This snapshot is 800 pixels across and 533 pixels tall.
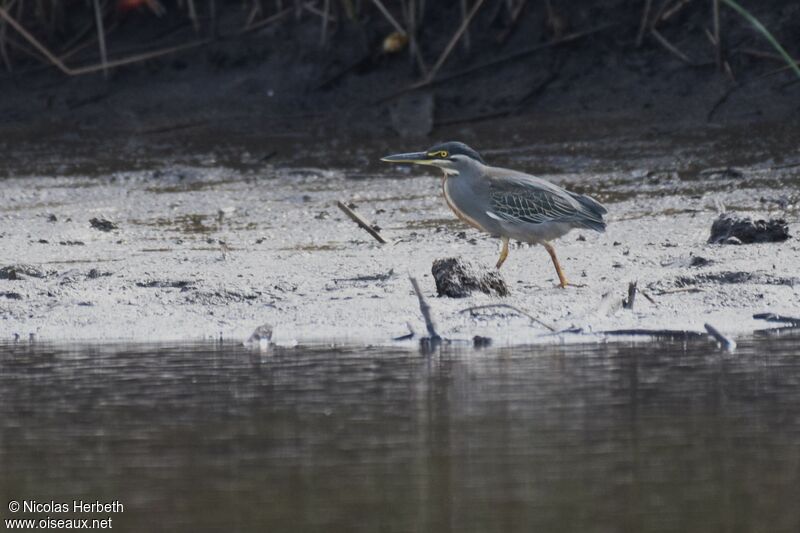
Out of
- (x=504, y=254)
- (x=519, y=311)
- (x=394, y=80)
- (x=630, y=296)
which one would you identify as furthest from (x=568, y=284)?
(x=394, y=80)

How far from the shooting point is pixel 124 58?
505 inches

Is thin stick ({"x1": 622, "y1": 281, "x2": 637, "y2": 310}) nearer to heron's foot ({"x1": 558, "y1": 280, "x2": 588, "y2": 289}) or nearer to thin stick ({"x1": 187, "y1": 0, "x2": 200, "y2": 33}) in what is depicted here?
heron's foot ({"x1": 558, "y1": 280, "x2": 588, "y2": 289})

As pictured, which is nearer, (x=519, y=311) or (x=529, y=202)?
(x=519, y=311)

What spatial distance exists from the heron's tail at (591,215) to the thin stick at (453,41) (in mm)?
4048

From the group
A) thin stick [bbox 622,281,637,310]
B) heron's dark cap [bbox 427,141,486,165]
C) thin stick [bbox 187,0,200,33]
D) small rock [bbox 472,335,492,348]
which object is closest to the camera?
small rock [bbox 472,335,492,348]

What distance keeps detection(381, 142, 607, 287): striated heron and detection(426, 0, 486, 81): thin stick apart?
3.63 metres

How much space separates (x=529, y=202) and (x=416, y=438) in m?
3.58

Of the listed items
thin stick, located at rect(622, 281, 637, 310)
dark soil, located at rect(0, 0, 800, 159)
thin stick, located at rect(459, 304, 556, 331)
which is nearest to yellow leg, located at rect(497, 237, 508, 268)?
thin stick, located at rect(622, 281, 637, 310)

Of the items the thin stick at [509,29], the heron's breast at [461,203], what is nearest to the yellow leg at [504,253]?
the heron's breast at [461,203]

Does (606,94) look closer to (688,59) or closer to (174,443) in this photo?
(688,59)

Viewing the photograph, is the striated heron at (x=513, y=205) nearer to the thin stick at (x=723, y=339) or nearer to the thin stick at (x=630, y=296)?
the thin stick at (x=630, y=296)

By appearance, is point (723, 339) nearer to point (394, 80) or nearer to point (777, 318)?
point (777, 318)

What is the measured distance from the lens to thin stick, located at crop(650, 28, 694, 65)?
38.7 feet

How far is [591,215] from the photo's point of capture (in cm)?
804
